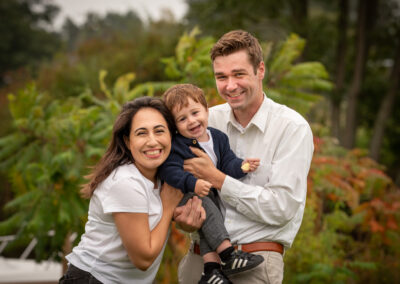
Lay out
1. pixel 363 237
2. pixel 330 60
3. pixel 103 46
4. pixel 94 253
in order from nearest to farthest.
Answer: pixel 94 253 → pixel 363 237 → pixel 330 60 → pixel 103 46

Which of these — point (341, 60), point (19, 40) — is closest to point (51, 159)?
point (341, 60)

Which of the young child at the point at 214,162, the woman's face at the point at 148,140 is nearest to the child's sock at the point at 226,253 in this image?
the young child at the point at 214,162

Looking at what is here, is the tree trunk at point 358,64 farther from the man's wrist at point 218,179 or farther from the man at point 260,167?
the man's wrist at point 218,179

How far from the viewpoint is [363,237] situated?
871cm

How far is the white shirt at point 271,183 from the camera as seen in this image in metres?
2.91

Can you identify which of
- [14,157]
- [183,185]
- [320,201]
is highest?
[183,185]

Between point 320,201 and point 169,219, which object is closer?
point 169,219

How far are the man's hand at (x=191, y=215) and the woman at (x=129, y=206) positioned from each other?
0.06 m

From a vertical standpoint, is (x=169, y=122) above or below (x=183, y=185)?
above

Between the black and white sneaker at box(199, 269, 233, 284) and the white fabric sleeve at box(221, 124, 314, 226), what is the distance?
41cm

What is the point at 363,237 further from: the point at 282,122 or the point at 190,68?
the point at 282,122

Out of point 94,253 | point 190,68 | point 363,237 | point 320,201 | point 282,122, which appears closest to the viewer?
point 94,253

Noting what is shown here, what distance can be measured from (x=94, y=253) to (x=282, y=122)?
1465 millimetres

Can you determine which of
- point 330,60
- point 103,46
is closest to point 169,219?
point 330,60
